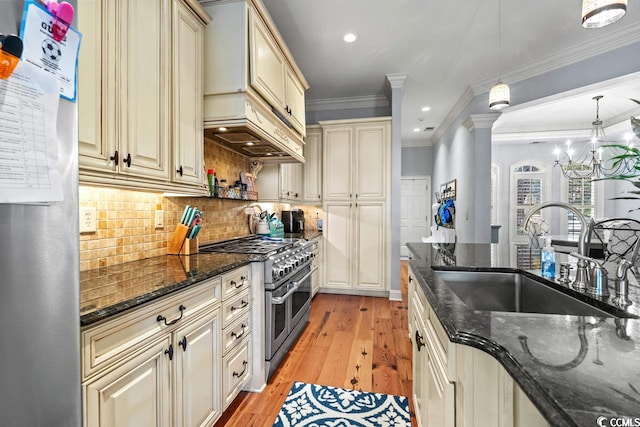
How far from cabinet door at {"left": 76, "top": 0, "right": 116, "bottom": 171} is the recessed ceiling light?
2.27 meters

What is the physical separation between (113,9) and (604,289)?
86.7 inches

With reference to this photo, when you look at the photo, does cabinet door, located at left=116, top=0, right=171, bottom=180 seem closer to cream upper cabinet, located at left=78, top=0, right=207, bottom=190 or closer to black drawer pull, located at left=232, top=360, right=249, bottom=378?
cream upper cabinet, located at left=78, top=0, right=207, bottom=190

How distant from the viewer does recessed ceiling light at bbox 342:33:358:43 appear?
118 inches

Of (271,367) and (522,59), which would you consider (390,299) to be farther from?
(522,59)

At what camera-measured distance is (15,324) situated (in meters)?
0.63

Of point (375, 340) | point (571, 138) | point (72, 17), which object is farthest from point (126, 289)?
point (571, 138)

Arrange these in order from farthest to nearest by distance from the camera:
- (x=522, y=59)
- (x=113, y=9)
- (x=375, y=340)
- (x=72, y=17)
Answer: (x=522, y=59)
(x=375, y=340)
(x=113, y=9)
(x=72, y=17)

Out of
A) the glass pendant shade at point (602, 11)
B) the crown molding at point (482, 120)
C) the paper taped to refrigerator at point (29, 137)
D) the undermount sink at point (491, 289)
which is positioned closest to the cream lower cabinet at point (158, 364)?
the paper taped to refrigerator at point (29, 137)

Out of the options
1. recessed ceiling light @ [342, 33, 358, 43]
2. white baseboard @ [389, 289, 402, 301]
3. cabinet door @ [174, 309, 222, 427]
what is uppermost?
recessed ceiling light @ [342, 33, 358, 43]

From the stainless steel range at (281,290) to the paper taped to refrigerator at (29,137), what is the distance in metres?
1.39

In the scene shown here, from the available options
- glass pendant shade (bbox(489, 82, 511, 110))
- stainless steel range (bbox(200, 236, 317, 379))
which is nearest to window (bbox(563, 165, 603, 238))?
glass pendant shade (bbox(489, 82, 511, 110))

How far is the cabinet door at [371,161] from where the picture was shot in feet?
13.3

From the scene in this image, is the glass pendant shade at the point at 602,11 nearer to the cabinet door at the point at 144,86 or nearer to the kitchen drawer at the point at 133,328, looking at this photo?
the cabinet door at the point at 144,86

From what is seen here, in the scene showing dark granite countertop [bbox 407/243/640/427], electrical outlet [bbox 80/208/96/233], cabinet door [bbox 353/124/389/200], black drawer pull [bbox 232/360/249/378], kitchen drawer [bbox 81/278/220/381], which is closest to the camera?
dark granite countertop [bbox 407/243/640/427]
